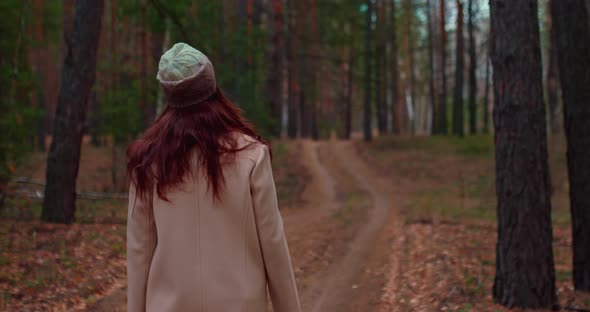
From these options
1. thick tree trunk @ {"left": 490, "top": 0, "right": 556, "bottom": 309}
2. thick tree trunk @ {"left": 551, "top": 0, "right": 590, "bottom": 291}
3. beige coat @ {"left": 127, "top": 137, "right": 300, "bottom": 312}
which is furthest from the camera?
thick tree trunk @ {"left": 551, "top": 0, "right": 590, "bottom": 291}

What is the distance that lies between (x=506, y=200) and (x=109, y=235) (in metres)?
7.27

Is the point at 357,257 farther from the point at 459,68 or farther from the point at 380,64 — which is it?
the point at 380,64

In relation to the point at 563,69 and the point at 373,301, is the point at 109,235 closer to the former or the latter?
the point at 373,301

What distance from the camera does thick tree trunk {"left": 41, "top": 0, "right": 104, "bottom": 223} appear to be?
11953mm

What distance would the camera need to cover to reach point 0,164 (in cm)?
1121

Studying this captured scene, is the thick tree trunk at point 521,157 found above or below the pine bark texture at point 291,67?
below

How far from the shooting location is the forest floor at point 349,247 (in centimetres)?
795

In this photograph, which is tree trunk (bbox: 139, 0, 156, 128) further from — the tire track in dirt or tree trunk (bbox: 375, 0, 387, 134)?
tree trunk (bbox: 375, 0, 387, 134)

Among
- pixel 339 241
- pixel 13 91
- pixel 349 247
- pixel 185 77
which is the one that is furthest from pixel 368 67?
pixel 185 77

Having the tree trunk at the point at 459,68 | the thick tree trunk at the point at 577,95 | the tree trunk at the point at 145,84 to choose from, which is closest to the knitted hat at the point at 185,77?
the thick tree trunk at the point at 577,95

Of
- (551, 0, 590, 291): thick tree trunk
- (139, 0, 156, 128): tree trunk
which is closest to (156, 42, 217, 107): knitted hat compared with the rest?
(551, 0, 590, 291): thick tree trunk

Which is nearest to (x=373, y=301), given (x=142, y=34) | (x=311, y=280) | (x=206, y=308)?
(x=311, y=280)

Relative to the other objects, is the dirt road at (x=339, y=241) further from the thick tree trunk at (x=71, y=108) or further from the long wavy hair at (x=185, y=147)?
the long wavy hair at (x=185, y=147)

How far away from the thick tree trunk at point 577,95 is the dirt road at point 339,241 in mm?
2974
